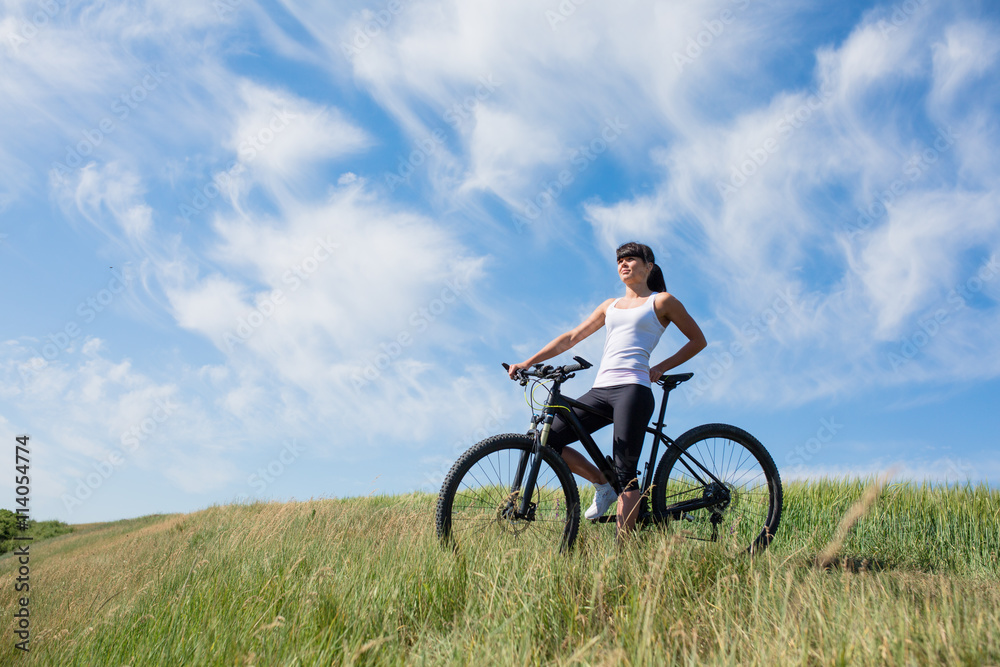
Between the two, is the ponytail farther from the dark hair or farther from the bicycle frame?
the bicycle frame

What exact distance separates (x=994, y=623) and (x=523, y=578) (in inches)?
78.2

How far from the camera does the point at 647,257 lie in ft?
16.3

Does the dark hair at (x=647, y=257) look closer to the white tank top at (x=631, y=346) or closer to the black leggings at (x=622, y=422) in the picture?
the white tank top at (x=631, y=346)

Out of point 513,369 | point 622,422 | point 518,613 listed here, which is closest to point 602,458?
point 622,422

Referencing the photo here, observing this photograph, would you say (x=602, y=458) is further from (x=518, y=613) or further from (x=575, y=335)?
(x=518, y=613)

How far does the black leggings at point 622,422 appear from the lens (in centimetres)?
455

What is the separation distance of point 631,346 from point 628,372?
21 centimetres

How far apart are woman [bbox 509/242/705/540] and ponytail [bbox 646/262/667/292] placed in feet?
0.34

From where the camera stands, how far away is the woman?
180 inches

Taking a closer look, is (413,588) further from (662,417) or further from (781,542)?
(781,542)

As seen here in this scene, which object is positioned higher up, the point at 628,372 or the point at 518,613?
the point at 628,372

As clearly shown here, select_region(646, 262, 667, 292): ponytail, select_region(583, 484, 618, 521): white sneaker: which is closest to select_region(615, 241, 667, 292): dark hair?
select_region(646, 262, 667, 292): ponytail

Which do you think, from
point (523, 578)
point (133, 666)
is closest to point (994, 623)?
point (523, 578)

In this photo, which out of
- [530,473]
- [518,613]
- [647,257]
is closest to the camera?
[518,613]
